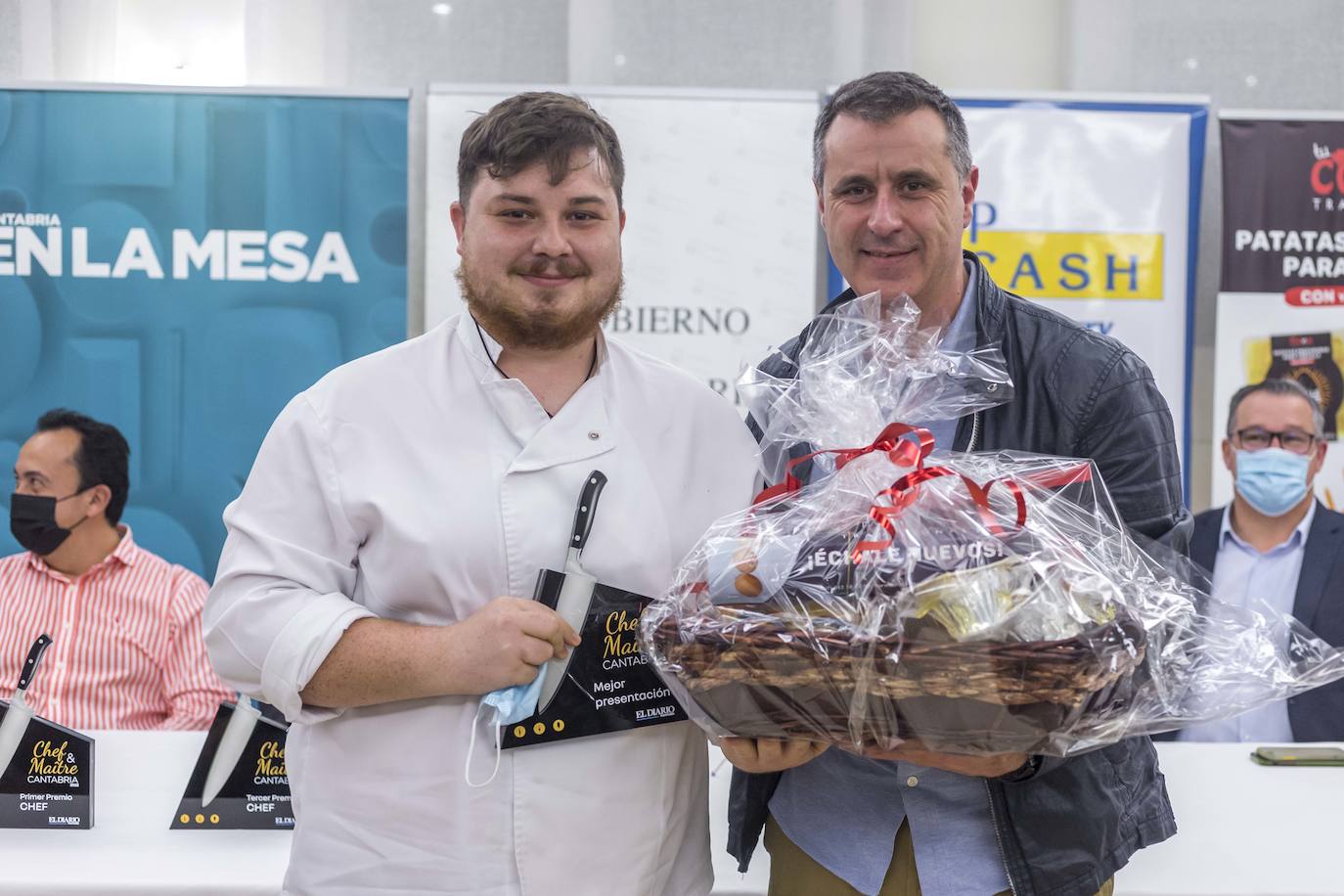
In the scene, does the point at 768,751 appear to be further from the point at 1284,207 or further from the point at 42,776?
the point at 1284,207

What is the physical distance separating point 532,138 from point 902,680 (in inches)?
29.4

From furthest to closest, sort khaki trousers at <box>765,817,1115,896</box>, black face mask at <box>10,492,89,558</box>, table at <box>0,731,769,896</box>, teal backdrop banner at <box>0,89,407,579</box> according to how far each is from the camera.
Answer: teal backdrop banner at <box>0,89,407,579</box> < black face mask at <box>10,492,89,558</box> < table at <box>0,731,769,896</box> < khaki trousers at <box>765,817,1115,896</box>

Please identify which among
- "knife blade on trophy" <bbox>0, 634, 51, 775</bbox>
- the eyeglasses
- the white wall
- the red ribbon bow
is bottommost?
"knife blade on trophy" <bbox>0, 634, 51, 775</bbox>

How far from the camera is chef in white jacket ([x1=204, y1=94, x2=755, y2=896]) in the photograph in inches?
53.5

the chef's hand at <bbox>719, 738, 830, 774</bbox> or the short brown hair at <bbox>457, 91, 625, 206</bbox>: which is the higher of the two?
the short brown hair at <bbox>457, 91, 625, 206</bbox>

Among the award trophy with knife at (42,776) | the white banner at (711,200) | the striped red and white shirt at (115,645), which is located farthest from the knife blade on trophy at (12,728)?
the white banner at (711,200)

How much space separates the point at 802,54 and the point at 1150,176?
133cm

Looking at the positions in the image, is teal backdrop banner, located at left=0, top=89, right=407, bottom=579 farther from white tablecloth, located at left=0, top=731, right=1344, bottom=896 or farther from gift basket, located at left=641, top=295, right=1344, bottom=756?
gift basket, located at left=641, top=295, right=1344, bottom=756

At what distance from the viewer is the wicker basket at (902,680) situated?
113 cm

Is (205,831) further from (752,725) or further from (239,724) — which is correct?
(752,725)

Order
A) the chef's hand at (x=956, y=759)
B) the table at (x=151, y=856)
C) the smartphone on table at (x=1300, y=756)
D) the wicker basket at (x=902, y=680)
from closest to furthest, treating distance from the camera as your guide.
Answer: the wicker basket at (x=902, y=680)
the chef's hand at (x=956, y=759)
the table at (x=151, y=856)
the smartphone on table at (x=1300, y=756)

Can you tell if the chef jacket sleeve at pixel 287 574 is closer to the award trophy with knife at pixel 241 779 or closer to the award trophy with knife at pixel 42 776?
the award trophy with knife at pixel 241 779

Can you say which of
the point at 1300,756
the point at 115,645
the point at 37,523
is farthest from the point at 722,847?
the point at 37,523

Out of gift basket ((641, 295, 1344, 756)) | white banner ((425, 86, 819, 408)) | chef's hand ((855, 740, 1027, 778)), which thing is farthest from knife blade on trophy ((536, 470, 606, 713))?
white banner ((425, 86, 819, 408))
